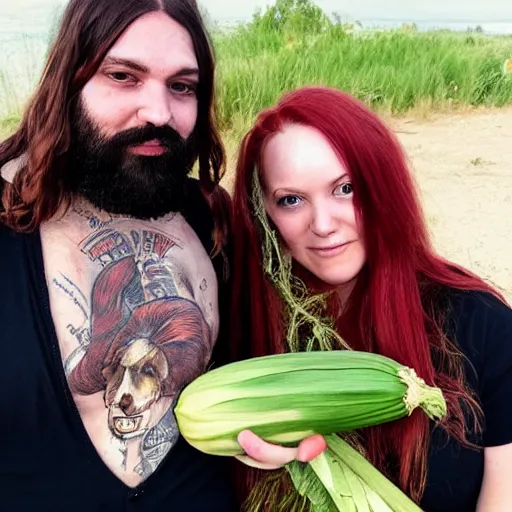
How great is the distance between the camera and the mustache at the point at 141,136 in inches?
71.6

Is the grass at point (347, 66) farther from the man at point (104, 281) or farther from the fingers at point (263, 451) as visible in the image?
the fingers at point (263, 451)

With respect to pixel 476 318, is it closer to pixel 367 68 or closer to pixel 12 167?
pixel 12 167

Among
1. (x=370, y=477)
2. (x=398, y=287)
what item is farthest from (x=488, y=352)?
(x=370, y=477)

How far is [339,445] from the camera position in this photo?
1.66 m

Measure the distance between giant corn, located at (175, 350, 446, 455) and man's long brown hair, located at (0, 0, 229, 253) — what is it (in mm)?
660

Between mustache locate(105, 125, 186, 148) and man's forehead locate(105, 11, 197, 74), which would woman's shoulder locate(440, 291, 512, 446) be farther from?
man's forehead locate(105, 11, 197, 74)

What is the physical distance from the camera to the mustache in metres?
1.82

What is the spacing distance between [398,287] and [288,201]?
1.14 feet

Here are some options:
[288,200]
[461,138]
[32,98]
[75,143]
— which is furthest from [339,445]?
[461,138]

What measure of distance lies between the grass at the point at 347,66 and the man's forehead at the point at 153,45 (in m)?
4.12

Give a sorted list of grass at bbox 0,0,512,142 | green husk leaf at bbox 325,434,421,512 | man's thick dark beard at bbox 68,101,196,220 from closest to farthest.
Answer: green husk leaf at bbox 325,434,421,512
man's thick dark beard at bbox 68,101,196,220
grass at bbox 0,0,512,142

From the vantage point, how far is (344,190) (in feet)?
5.78

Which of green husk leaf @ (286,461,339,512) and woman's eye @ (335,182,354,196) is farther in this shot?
woman's eye @ (335,182,354,196)

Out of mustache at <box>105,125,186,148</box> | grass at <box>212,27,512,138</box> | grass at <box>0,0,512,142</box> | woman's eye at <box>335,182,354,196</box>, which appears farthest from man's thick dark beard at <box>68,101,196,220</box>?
grass at <box>212,27,512,138</box>
